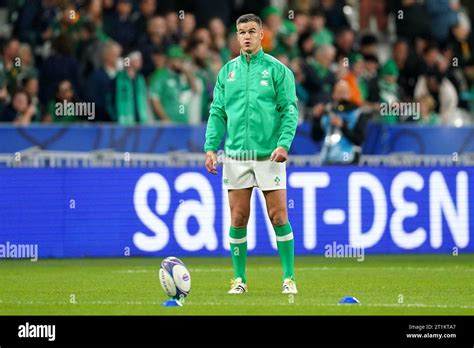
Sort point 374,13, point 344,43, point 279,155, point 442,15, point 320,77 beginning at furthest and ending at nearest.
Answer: point 442,15 → point 374,13 → point 344,43 → point 320,77 → point 279,155

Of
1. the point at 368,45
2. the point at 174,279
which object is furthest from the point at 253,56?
the point at 368,45

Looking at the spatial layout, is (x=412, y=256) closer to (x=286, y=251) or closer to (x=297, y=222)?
(x=297, y=222)

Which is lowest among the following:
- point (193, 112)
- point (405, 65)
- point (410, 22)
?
point (193, 112)

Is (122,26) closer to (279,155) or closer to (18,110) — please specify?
(18,110)

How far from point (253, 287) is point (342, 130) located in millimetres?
6117

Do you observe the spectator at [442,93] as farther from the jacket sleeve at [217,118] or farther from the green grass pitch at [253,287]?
the jacket sleeve at [217,118]

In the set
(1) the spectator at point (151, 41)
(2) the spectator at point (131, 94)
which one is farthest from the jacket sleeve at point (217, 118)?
(1) the spectator at point (151, 41)

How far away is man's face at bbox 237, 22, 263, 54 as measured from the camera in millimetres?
13375

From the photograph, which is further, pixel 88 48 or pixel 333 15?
pixel 333 15

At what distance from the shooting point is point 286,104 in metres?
13.5

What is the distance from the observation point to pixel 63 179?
1895 cm

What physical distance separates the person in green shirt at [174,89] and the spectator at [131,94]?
0.66ft

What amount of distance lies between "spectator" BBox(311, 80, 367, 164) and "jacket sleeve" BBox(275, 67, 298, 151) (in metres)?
6.84

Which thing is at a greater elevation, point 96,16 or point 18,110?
point 96,16
